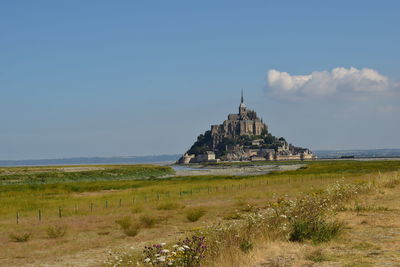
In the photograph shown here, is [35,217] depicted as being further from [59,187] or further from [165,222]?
[59,187]

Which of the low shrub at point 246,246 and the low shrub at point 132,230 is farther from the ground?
the low shrub at point 246,246

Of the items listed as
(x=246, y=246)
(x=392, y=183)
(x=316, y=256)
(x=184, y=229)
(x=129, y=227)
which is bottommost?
(x=184, y=229)

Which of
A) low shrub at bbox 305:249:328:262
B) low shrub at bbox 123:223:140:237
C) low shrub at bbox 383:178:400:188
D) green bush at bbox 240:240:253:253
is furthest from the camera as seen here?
low shrub at bbox 383:178:400:188

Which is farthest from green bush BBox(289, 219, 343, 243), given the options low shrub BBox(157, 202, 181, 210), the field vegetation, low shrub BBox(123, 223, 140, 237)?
low shrub BBox(157, 202, 181, 210)

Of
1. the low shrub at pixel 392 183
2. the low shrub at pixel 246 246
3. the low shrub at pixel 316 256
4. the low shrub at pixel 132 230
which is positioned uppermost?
the low shrub at pixel 392 183

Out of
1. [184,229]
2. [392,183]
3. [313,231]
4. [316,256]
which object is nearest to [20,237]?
[184,229]

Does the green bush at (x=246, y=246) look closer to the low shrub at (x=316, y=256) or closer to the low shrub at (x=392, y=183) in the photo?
the low shrub at (x=316, y=256)

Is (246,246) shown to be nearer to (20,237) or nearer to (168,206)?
(20,237)

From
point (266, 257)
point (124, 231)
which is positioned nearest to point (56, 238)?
point (124, 231)

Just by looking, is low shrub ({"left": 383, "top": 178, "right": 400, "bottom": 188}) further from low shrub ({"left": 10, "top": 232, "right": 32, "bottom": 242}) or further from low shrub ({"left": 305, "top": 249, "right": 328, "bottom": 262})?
low shrub ({"left": 10, "top": 232, "right": 32, "bottom": 242})

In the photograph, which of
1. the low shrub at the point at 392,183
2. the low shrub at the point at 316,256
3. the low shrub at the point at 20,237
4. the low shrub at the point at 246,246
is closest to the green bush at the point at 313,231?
the low shrub at the point at 316,256

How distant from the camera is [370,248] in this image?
1140 centimetres

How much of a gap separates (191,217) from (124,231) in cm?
477

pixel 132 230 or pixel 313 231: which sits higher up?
pixel 313 231
